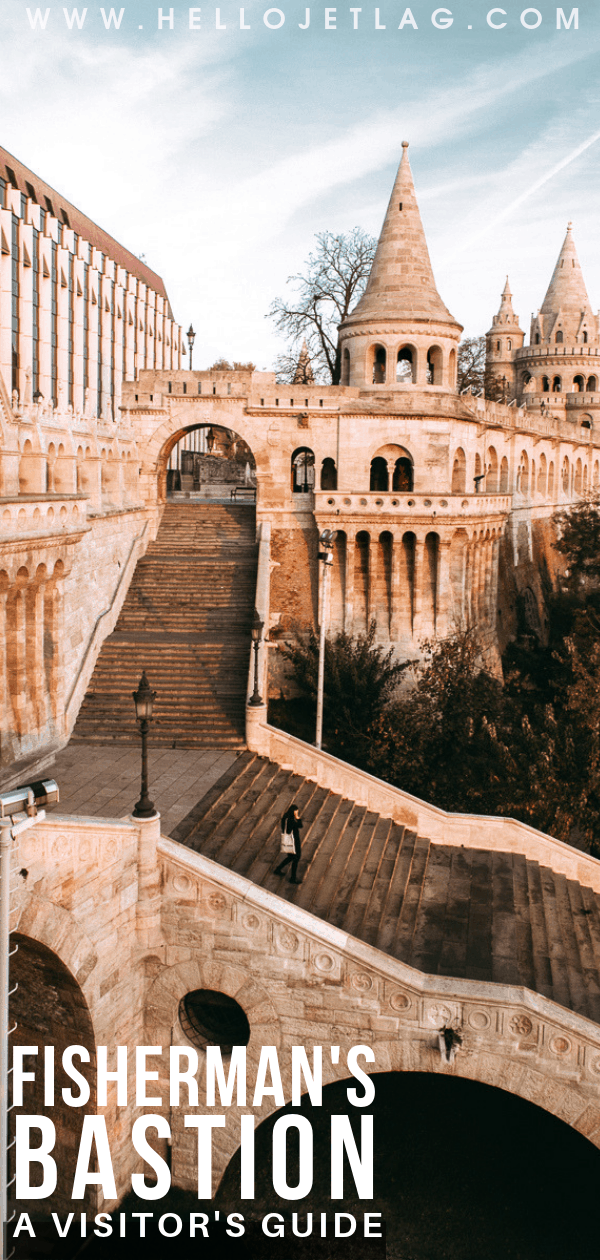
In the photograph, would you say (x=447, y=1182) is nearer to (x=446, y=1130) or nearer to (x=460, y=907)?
(x=446, y=1130)

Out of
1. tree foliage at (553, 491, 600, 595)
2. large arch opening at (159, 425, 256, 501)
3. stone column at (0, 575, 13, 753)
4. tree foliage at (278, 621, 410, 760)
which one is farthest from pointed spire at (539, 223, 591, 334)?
stone column at (0, 575, 13, 753)

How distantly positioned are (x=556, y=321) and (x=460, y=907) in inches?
1764

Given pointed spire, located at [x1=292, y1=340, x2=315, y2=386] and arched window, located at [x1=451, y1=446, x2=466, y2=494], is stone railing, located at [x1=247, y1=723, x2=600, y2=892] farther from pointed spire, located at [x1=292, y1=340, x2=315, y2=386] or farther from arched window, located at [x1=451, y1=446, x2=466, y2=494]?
pointed spire, located at [x1=292, y1=340, x2=315, y2=386]

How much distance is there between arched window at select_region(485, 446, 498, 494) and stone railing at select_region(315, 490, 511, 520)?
628 cm

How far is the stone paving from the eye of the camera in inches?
568

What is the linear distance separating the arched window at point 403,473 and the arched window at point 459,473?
156 centimetres

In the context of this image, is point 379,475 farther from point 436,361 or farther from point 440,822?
point 440,822

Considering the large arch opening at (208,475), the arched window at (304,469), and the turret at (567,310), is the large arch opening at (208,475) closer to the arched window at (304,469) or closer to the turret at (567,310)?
the arched window at (304,469)

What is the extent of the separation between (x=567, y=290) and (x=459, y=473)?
2982 cm

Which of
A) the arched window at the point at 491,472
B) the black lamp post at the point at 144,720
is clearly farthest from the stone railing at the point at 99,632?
the arched window at the point at 491,472

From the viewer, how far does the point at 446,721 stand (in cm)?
2159

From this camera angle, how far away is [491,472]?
3241 centimetres

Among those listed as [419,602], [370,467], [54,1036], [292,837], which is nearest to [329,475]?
[370,467]

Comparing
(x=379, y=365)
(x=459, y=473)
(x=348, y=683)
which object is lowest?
(x=348, y=683)
